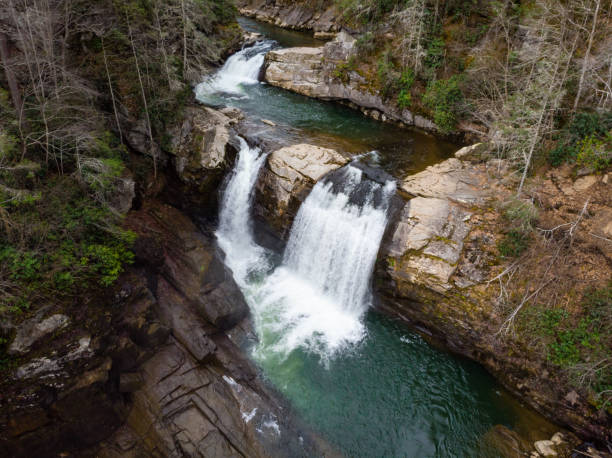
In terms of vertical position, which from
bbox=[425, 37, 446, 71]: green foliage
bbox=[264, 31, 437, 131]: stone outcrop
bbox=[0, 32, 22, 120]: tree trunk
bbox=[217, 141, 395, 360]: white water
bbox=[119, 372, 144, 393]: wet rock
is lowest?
bbox=[119, 372, 144, 393]: wet rock

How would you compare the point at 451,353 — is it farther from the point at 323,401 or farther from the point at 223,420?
the point at 223,420

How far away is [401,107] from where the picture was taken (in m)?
20.3

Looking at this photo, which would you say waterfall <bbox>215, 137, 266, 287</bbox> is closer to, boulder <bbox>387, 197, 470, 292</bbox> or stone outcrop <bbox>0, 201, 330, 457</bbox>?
stone outcrop <bbox>0, 201, 330, 457</bbox>

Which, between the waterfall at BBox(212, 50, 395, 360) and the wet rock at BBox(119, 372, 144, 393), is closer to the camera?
the wet rock at BBox(119, 372, 144, 393)

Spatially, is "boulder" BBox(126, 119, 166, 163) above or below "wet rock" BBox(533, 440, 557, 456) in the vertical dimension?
above

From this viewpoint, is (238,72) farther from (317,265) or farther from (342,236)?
(317,265)

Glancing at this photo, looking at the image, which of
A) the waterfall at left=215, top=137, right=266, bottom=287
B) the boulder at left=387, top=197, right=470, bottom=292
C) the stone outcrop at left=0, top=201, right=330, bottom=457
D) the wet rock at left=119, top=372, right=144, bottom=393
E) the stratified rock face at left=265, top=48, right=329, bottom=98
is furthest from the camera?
the stratified rock face at left=265, top=48, right=329, bottom=98

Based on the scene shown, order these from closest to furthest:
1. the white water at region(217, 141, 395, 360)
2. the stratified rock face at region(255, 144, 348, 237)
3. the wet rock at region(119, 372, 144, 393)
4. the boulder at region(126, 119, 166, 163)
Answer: the wet rock at region(119, 372, 144, 393) → the white water at region(217, 141, 395, 360) → the boulder at region(126, 119, 166, 163) → the stratified rock face at region(255, 144, 348, 237)

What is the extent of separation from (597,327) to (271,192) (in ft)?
40.7

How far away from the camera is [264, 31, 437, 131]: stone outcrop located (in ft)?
68.6

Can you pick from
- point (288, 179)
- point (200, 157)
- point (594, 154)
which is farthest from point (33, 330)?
point (594, 154)

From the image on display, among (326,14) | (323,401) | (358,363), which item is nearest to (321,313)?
(358,363)

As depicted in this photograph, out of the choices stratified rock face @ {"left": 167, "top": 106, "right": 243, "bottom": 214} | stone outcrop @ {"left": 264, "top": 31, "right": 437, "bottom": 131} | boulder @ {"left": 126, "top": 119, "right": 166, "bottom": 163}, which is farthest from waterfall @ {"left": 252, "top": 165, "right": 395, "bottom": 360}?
stone outcrop @ {"left": 264, "top": 31, "right": 437, "bottom": 131}

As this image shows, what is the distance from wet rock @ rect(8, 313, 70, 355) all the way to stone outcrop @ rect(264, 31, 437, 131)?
18.8m
